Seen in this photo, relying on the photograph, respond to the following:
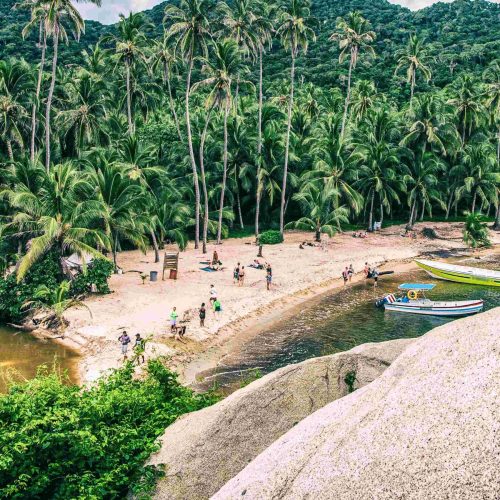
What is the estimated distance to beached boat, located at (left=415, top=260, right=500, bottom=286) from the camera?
3581 centimetres

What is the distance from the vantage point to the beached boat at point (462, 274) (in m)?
35.8

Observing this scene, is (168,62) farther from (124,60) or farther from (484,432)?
(484,432)

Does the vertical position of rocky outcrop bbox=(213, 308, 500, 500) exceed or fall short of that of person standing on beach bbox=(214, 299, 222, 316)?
it exceeds it

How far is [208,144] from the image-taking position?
5206 cm

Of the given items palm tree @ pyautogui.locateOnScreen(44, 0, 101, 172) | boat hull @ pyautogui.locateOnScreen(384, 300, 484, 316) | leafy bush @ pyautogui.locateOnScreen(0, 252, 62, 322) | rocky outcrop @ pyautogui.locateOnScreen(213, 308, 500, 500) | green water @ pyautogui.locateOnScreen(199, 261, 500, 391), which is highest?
palm tree @ pyautogui.locateOnScreen(44, 0, 101, 172)

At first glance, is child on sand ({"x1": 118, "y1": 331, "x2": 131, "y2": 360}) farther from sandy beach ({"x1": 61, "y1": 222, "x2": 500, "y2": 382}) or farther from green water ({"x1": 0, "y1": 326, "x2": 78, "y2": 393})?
green water ({"x1": 0, "y1": 326, "x2": 78, "y2": 393})

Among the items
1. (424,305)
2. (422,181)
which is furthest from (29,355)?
(422,181)

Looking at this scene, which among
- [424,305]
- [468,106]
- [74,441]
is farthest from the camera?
[468,106]

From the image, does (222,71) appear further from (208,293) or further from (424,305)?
(424,305)

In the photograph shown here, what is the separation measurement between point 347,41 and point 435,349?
51701 millimetres

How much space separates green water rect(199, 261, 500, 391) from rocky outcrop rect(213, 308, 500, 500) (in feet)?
46.8

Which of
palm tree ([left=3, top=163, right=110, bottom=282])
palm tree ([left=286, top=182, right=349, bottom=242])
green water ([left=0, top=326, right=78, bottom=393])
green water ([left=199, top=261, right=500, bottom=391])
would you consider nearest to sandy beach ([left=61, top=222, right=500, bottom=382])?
green water ([left=0, top=326, right=78, bottom=393])

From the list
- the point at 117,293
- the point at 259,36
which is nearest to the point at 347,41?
the point at 259,36

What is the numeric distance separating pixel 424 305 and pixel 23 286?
22031 mm
